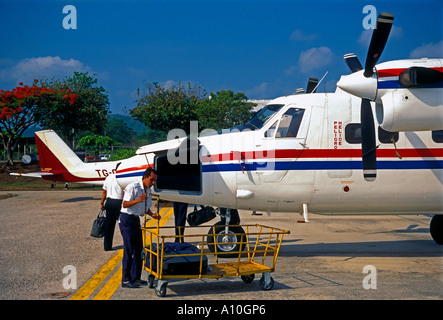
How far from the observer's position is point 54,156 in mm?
21156

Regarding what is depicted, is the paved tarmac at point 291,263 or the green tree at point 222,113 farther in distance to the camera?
the green tree at point 222,113

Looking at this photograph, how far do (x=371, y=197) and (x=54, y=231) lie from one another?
9570 millimetres

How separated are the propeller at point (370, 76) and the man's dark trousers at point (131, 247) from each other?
5.41 m

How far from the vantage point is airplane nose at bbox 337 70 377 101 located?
9.52 meters

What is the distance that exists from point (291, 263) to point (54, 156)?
14.6 m

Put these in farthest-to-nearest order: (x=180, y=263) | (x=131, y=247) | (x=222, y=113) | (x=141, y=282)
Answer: (x=222, y=113), (x=141, y=282), (x=131, y=247), (x=180, y=263)

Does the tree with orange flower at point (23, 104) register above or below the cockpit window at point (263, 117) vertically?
above

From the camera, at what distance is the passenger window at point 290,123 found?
10742mm

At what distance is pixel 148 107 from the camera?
40656mm

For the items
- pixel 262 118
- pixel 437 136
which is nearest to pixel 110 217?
pixel 262 118

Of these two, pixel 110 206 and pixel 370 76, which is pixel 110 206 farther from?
pixel 370 76

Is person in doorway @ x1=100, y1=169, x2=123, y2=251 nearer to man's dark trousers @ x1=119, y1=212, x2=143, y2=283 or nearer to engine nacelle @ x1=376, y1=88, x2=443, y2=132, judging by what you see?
man's dark trousers @ x1=119, y1=212, x2=143, y2=283

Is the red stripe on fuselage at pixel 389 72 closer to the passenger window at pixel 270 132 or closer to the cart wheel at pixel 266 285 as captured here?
the passenger window at pixel 270 132

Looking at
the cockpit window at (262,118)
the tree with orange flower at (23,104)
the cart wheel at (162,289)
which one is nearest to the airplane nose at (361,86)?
the cockpit window at (262,118)
